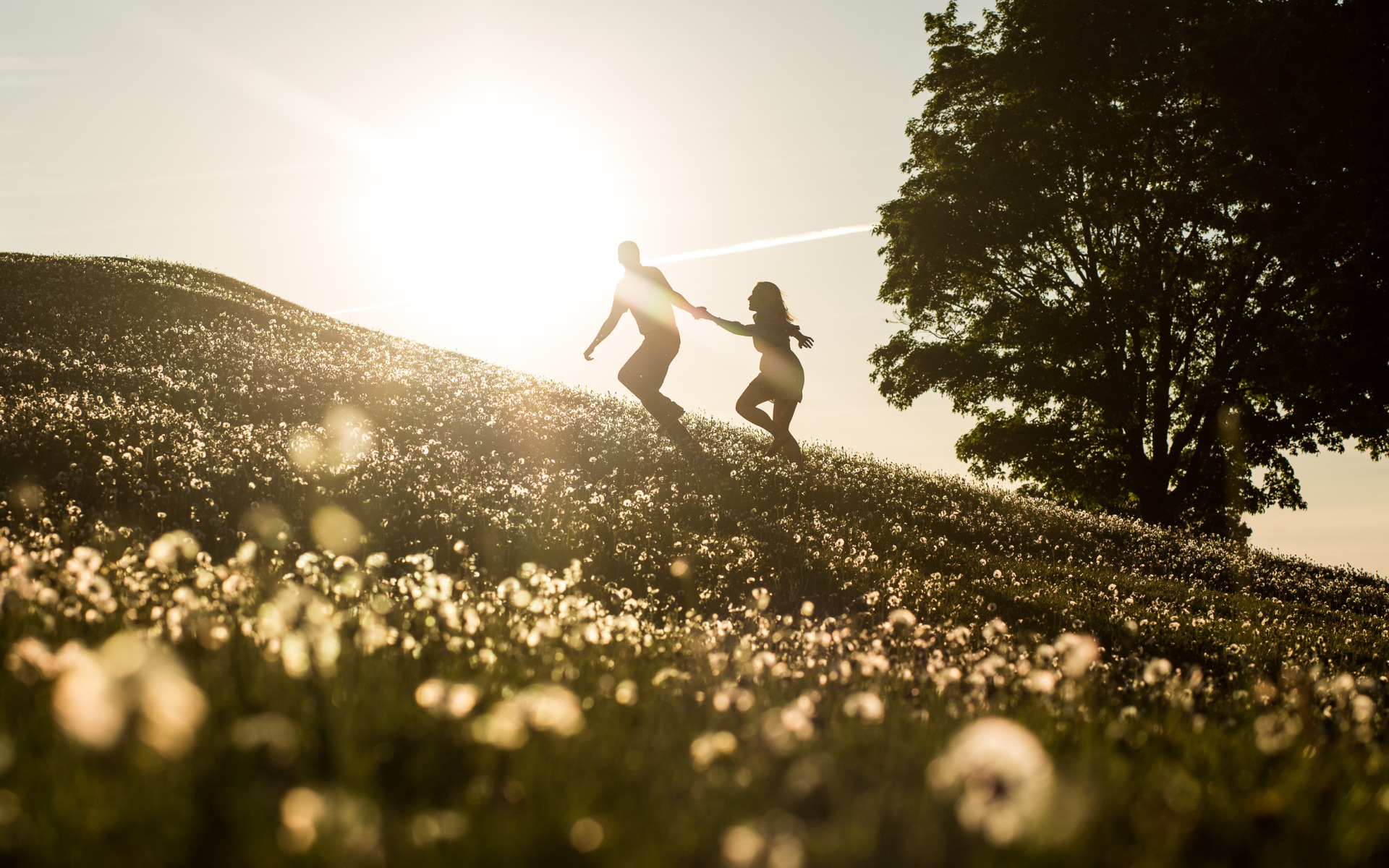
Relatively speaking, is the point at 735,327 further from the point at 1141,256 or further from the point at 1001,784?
the point at 1141,256

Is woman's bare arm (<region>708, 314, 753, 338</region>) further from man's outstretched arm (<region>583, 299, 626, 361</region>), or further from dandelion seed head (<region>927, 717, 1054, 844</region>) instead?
dandelion seed head (<region>927, 717, 1054, 844</region>)

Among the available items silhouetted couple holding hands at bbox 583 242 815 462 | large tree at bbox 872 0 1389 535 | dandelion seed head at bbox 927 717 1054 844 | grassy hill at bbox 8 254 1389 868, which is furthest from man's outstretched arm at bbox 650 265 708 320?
large tree at bbox 872 0 1389 535

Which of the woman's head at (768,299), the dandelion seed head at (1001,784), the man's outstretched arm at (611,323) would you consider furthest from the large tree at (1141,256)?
the dandelion seed head at (1001,784)

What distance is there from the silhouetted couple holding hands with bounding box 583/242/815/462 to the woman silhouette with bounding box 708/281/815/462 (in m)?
0.01

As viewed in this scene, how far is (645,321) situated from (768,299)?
6.53ft

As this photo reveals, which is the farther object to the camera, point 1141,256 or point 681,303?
point 1141,256

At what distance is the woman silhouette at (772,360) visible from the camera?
1262 cm

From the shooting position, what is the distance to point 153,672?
183 centimetres

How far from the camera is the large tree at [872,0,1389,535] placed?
18000mm

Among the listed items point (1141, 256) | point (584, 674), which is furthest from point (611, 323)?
point (1141, 256)

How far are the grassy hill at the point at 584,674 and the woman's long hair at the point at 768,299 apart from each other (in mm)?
2812

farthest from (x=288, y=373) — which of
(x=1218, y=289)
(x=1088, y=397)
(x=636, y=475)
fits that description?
(x=1218, y=289)

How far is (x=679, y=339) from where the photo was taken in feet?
44.8

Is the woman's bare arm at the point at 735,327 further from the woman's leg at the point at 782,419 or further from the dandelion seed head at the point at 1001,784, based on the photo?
the dandelion seed head at the point at 1001,784
